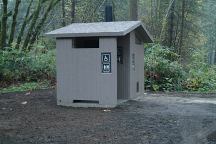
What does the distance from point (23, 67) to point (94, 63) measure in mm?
7788

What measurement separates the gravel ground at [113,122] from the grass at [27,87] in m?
3.05

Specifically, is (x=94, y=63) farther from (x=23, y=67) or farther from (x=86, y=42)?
(x=23, y=67)

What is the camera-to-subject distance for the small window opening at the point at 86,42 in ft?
36.2

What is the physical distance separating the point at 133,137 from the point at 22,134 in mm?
2002

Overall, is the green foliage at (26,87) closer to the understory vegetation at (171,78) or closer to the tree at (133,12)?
the understory vegetation at (171,78)

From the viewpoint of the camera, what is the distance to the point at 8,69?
56.2 feet

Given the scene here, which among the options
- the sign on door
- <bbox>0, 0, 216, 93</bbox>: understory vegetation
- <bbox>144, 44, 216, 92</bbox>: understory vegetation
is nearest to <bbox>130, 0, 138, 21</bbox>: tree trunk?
<bbox>0, 0, 216, 93</bbox>: understory vegetation

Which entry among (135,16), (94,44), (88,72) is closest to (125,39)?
(94,44)

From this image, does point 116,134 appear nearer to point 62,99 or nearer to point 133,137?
point 133,137

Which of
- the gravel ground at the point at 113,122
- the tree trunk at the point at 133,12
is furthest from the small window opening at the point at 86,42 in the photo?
the tree trunk at the point at 133,12

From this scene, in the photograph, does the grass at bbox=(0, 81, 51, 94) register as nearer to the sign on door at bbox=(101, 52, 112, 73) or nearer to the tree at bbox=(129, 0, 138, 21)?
the sign on door at bbox=(101, 52, 112, 73)

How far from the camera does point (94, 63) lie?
10.4m

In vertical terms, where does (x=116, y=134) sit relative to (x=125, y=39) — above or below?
below

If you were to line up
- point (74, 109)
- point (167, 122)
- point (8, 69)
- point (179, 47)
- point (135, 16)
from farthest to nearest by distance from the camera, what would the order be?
point (179, 47) → point (135, 16) → point (8, 69) → point (74, 109) → point (167, 122)
